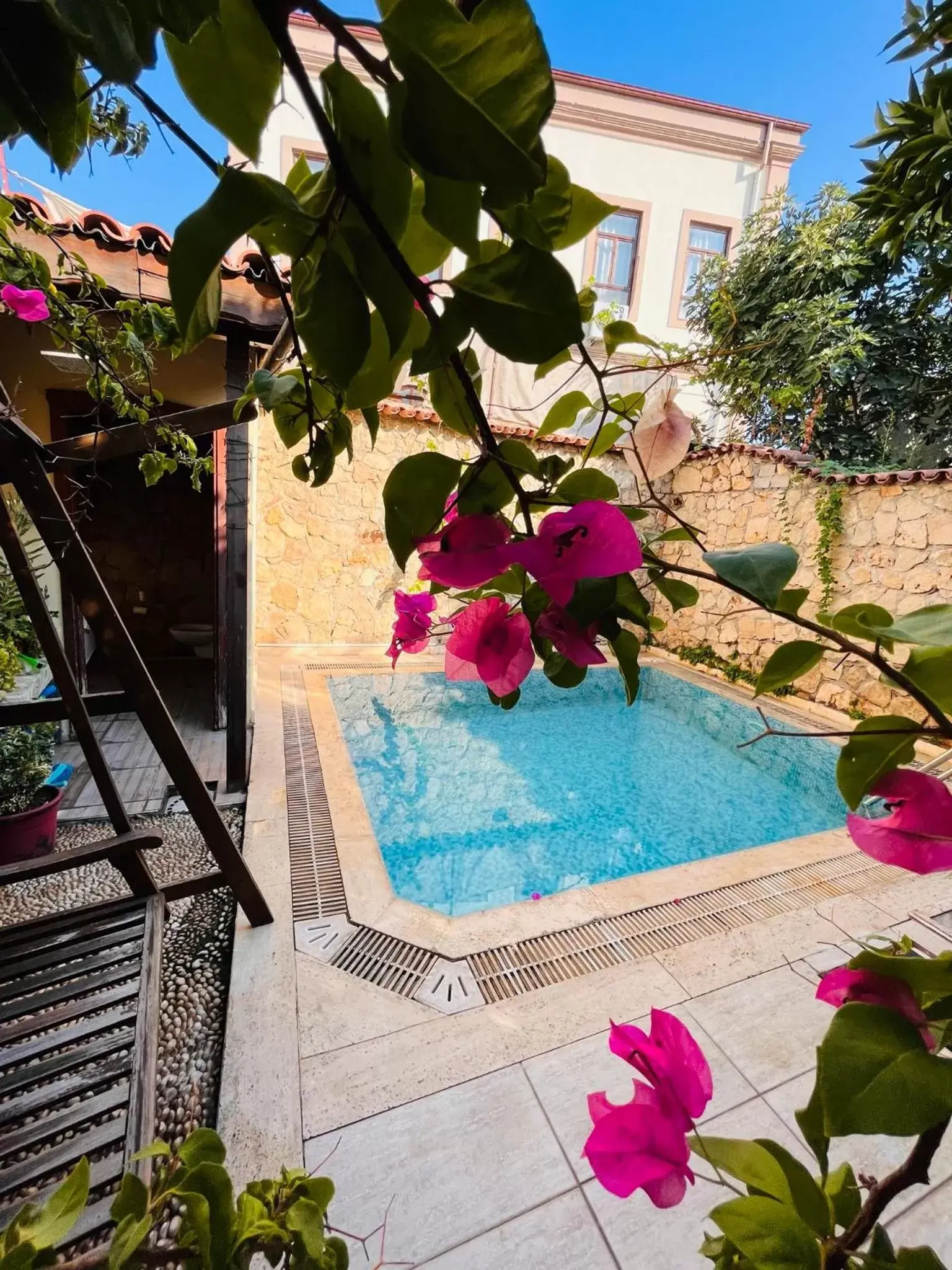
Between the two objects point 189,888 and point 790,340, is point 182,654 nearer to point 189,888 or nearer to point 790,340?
point 189,888

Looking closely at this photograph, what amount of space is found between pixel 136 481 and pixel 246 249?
12.9 ft

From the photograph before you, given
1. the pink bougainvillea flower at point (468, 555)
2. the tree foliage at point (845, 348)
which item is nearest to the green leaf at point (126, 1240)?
the pink bougainvillea flower at point (468, 555)

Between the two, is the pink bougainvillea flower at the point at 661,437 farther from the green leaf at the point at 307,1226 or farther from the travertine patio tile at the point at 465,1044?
the travertine patio tile at the point at 465,1044

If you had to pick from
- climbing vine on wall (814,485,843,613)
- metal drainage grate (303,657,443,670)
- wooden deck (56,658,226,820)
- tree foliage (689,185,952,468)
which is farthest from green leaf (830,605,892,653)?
tree foliage (689,185,952,468)

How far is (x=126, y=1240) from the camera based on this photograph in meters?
0.26

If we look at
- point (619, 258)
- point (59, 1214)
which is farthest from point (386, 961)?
point (619, 258)

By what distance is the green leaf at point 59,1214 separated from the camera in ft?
0.84

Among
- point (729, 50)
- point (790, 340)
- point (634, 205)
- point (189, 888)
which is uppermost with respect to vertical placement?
point (729, 50)

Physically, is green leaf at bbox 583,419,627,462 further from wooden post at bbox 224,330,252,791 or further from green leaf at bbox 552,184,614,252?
wooden post at bbox 224,330,252,791

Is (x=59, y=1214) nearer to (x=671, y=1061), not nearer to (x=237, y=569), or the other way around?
(x=671, y=1061)

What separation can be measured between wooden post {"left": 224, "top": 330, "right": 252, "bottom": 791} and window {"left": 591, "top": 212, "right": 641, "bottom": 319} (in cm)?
722

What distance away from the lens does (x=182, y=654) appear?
18.7 feet

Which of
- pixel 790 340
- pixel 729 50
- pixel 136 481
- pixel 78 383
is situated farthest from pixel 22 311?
pixel 729 50

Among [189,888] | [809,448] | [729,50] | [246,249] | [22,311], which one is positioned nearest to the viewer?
[22,311]
